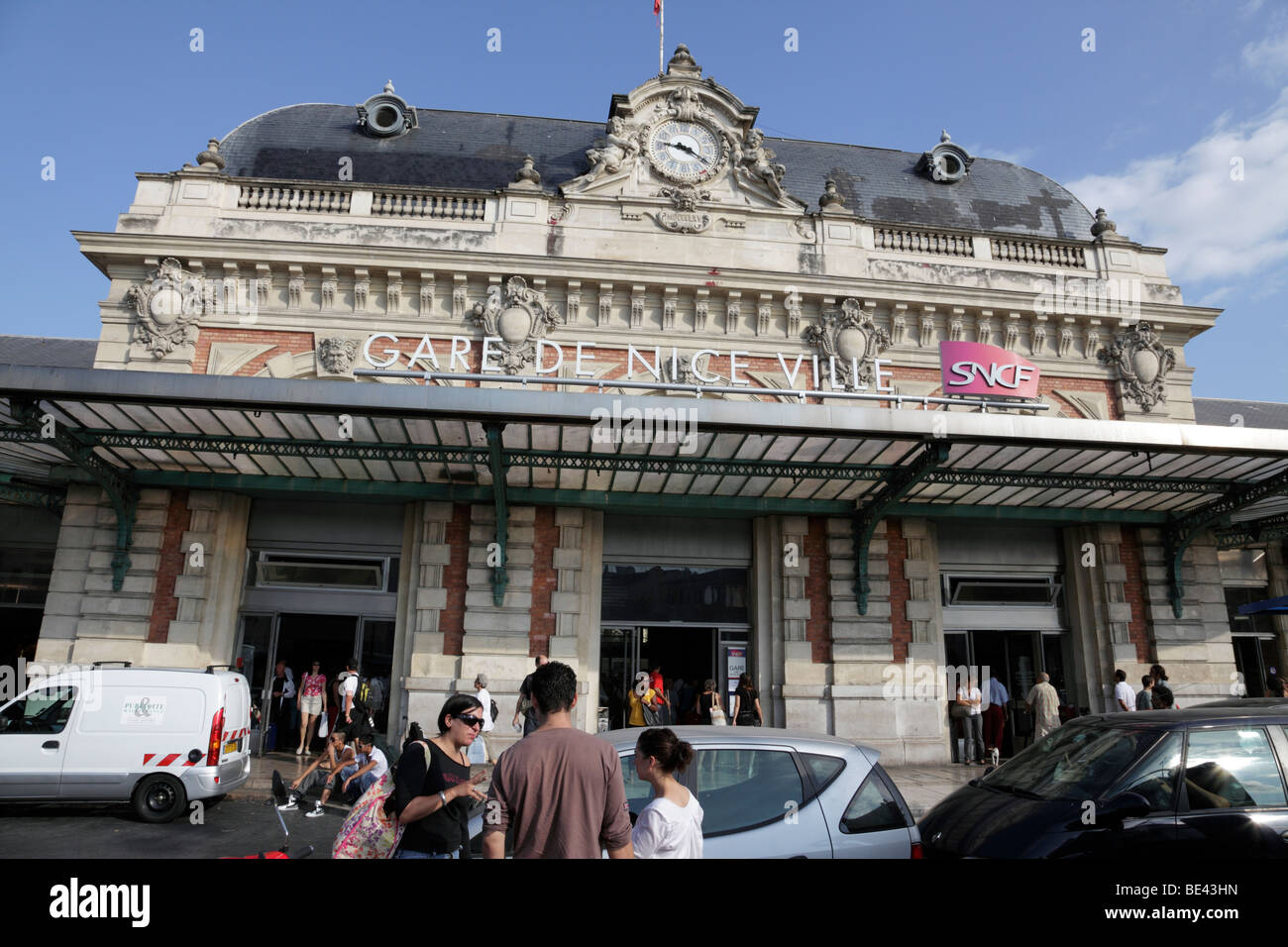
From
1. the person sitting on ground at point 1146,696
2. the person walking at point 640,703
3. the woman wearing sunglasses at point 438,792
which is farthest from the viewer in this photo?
the person walking at point 640,703

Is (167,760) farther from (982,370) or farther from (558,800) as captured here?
(982,370)

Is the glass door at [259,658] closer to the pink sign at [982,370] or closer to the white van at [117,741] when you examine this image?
the white van at [117,741]

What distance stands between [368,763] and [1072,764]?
6.49 metres

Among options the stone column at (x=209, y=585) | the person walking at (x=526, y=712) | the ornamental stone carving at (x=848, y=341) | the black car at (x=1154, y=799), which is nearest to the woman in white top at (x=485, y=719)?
the person walking at (x=526, y=712)

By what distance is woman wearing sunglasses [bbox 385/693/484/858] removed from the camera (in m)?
3.71

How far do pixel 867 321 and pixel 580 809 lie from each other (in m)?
13.7

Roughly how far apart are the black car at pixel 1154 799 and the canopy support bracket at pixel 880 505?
619 centimetres

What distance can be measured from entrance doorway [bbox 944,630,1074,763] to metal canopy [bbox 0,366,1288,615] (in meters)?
2.74

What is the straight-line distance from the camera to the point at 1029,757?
6.03 meters

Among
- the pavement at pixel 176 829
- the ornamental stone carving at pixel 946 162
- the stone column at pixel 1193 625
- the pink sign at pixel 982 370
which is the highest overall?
the ornamental stone carving at pixel 946 162

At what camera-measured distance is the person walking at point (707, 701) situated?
12462mm

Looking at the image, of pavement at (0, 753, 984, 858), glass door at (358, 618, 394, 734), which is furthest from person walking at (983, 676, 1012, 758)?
glass door at (358, 618, 394, 734)

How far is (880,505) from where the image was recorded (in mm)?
13000
